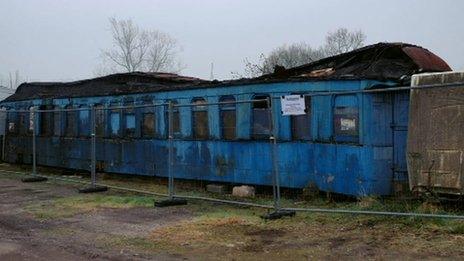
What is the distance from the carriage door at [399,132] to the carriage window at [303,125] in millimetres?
1789

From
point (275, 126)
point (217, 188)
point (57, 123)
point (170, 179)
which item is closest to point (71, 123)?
point (57, 123)

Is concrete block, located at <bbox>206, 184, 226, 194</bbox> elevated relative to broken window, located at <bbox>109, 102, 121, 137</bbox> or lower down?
lower down

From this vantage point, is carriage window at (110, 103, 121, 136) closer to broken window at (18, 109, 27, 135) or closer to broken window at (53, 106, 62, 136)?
broken window at (53, 106, 62, 136)

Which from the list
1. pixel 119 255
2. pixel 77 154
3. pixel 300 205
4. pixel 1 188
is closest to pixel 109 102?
pixel 77 154

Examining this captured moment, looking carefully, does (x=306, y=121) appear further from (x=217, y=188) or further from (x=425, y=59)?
(x=217, y=188)

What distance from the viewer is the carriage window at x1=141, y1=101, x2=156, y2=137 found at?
51.8 ft

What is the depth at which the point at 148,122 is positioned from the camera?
16.0 meters

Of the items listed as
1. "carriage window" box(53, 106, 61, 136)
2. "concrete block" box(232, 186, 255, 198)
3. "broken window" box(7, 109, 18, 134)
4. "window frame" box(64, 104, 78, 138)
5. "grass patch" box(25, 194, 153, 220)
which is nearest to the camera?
"grass patch" box(25, 194, 153, 220)

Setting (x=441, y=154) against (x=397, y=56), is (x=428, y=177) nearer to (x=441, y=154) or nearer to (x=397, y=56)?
(x=441, y=154)

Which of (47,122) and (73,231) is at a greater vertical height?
(47,122)

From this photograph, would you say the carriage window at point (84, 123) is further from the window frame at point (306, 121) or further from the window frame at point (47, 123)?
the window frame at point (306, 121)

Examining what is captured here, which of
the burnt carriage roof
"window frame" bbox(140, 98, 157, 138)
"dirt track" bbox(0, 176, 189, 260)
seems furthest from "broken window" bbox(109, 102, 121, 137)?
"dirt track" bbox(0, 176, 189, 260)

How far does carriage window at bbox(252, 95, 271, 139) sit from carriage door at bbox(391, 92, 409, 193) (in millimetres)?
2946

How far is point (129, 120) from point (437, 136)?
9.66 meters
